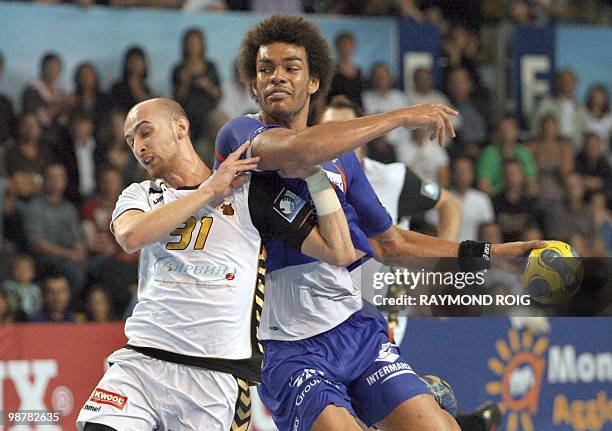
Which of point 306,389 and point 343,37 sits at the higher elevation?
point 343,37

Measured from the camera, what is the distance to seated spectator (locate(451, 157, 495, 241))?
11461 mm

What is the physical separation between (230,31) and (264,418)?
19.9ft

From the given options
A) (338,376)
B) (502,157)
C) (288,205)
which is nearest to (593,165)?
(502,157)

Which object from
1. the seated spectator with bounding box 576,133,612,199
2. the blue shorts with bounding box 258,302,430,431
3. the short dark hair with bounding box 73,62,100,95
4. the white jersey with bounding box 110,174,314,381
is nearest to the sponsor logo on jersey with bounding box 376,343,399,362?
the blue shorts with bounding box 258,302,430,431

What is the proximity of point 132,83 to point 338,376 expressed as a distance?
23.1 feet

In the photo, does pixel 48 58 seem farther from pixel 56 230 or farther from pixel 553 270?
pixel 553 270

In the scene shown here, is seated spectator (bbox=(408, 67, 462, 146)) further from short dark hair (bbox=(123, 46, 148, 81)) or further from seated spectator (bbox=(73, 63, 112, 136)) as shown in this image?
seated spectator (bbox=(73, 63, 112, 136))

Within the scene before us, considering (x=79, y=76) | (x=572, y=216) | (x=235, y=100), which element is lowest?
(x=572, y=216)

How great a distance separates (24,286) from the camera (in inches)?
375

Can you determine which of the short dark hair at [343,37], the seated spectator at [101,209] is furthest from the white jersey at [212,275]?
the short dark hair at [343,37]

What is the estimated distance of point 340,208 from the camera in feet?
15.5

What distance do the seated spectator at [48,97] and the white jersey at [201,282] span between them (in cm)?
655

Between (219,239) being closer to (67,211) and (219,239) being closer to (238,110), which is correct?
(67,211)

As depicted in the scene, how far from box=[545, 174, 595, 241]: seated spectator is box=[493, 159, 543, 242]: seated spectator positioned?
0.22m
